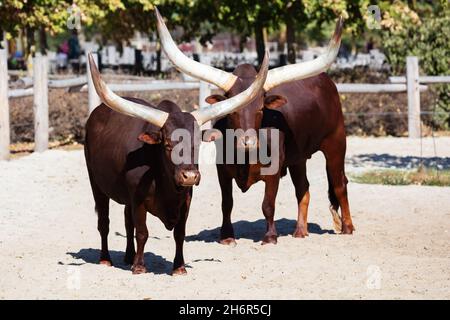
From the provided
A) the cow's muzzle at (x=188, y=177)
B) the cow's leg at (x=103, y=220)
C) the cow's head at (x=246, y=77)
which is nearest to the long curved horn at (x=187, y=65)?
the cow's head at (x=246, y=77)

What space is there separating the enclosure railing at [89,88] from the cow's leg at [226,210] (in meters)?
6.26

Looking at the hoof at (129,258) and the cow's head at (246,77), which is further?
the cow's head at (246,77)

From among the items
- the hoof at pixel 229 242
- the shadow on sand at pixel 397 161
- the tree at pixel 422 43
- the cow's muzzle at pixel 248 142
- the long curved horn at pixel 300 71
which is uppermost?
the tree at pixel 422 43

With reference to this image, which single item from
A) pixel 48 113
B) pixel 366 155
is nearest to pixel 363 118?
pixel 366 155

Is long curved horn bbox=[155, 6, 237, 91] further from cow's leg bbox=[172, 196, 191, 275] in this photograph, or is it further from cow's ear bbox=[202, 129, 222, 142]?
cow's leg bbox=[172, 196, 191, 275]

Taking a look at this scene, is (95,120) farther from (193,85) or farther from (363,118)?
(363,118)

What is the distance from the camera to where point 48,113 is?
18531mm

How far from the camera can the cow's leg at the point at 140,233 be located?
8.88 m

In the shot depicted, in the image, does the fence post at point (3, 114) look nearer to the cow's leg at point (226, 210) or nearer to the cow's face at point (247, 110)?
the cow's leg at point (226, 210)

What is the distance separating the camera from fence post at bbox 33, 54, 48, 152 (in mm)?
17562

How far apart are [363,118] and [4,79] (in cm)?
731

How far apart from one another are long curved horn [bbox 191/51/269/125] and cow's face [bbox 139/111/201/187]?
0.17 meters

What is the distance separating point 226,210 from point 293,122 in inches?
41.9

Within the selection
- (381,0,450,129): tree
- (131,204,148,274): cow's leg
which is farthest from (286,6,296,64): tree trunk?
(131,204,148,274): cow's leg
